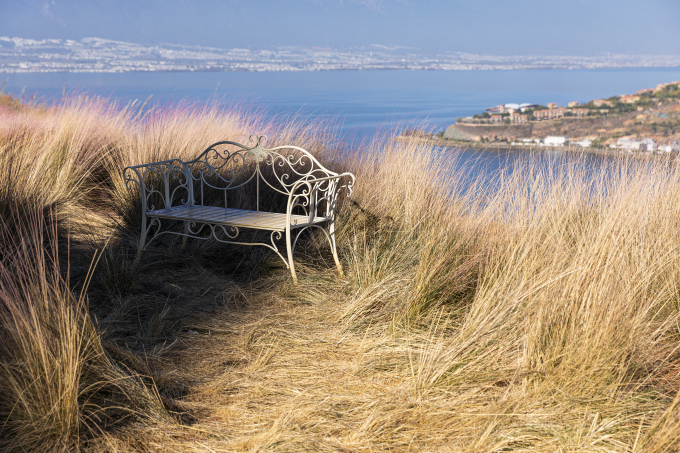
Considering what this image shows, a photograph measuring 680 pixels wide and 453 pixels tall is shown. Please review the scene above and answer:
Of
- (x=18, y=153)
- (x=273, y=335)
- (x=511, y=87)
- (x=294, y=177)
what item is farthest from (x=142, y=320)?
(x=511, y=87)

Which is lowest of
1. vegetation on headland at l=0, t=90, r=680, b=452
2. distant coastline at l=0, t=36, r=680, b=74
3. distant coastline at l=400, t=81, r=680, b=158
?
vegetation on headland at l=0, t=90, r=680, b=452

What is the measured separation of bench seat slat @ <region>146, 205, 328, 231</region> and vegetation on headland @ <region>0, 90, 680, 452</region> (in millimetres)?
303

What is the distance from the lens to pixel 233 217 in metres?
2.92

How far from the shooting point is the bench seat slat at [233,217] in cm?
275

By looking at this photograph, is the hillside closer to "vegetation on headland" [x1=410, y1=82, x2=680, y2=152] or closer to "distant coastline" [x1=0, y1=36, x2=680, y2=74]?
"vegetation on headland" [x1=410, y1=82, x2=680, y2=152]

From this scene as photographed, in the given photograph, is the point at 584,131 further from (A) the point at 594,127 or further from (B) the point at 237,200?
(B) the point at 237,200

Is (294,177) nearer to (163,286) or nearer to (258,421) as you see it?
(163,286)

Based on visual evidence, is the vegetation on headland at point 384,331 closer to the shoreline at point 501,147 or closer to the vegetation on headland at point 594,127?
the shoreline at point 501,147

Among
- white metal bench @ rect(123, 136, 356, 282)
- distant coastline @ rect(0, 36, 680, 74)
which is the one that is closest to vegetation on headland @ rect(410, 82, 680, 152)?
white metal bench @ rect(123, 136, 356, 282)

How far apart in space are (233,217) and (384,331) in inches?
48.3

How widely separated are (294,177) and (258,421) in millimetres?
2595

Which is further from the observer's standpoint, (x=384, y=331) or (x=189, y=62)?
(x=189, y=62)

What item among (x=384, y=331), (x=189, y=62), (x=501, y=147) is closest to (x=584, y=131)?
(x=501, y=147)

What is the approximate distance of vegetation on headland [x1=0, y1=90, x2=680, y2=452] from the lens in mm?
1370
